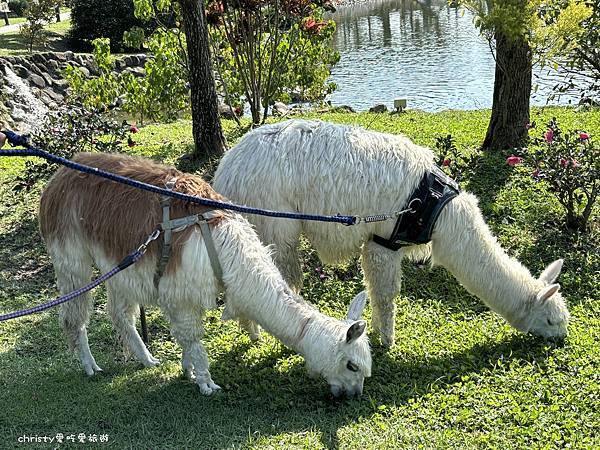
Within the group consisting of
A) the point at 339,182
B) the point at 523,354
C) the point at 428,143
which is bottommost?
the point at 523,354

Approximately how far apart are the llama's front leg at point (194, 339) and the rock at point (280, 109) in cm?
932

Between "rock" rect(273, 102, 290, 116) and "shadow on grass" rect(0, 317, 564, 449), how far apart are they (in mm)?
8859

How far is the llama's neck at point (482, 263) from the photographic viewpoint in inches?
187

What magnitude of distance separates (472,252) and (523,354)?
2.66 feet

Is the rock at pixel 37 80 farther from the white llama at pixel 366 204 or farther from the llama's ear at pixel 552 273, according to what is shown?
the llama's ear at pixel 552 273

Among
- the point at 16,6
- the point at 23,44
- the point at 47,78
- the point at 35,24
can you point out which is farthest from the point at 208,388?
the point at 16,6

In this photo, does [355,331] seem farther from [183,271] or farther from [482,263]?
[482,263]

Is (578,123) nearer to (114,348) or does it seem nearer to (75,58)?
(114,348)

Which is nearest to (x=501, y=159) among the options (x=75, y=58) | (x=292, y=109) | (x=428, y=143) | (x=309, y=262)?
(x=428, y=143)

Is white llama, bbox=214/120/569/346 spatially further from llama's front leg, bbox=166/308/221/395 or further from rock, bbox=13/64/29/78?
rock, bbox=13/64/29/78

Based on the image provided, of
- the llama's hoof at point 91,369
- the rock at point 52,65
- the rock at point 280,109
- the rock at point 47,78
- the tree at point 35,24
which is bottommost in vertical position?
the llama's hoof at point 91,369

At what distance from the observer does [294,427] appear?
390 centimetres

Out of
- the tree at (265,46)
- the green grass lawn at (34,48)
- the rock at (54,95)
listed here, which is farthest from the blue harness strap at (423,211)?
the green grass lawn at (34,48)

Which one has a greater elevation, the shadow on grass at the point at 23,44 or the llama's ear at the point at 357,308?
the shadow on grass at the point at 23,44
